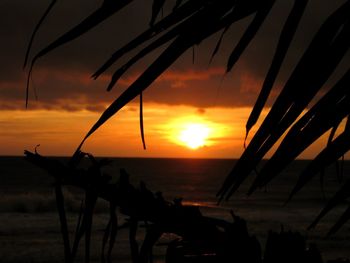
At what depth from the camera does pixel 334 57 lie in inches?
18.8

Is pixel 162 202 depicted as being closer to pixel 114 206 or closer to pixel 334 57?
pixel 114 206

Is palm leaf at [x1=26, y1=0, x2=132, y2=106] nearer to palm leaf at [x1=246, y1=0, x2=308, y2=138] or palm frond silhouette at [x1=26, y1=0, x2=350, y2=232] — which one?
palm frond silhouette at [x1=26, y1=0, x2=350, y2=232]

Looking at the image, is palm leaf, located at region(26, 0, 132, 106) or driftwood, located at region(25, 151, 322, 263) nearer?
palm leaf, located at region(26, 0, 132, 106)

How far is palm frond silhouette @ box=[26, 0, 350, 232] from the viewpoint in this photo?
0.48 m

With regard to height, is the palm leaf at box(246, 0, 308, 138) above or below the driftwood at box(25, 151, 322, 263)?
above

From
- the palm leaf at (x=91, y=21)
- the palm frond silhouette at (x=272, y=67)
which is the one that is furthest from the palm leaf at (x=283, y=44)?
the palm leaf at (x=91, y=21)

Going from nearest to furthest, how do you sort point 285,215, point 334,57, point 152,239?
1. point 334,57
2. point 152,239
3. point 285,215

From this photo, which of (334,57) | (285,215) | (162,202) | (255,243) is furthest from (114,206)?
(285,215)

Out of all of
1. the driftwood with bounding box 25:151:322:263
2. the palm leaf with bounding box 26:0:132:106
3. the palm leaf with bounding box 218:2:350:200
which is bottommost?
the driftwood with bounding box 25:151:322:263

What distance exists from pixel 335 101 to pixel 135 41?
0.20 m

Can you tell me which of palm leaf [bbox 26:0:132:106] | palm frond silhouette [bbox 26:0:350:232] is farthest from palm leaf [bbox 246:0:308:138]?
palm leaf [bbox 26:0:132:106]

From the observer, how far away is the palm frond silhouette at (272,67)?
482 millimetres

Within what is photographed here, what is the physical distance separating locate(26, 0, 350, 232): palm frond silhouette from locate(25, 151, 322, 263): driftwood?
0.10 m

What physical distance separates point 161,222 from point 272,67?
0.74 ft
